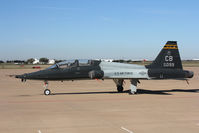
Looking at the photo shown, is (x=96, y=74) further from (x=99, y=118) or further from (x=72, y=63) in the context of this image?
(x=99, y=118)

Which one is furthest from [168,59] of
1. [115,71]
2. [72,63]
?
[72,63]

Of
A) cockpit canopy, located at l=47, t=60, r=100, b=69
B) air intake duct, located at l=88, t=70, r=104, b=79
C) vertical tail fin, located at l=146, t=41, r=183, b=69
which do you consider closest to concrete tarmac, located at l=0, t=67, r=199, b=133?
air intake duct, located at l=88, t=70, r=104, b=79

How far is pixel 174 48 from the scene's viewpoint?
65.3 ft

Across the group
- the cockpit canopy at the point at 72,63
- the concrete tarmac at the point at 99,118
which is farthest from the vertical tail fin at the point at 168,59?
the concrete tarmac at the point at 99,118

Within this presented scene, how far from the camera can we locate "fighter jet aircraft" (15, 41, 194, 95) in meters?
17.9

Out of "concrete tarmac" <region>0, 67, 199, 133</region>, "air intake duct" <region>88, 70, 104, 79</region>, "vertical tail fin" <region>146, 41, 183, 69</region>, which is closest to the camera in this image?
"concrete tarmac" <region>0, 67, 199, 133</region>

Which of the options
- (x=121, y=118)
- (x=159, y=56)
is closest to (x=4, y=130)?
(x=121, y=118)

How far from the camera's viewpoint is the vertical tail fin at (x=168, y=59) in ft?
64.3

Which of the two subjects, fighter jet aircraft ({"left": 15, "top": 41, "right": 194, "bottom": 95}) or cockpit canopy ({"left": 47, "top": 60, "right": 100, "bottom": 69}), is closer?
fighter jet aircraft ({"left": 15, "top": 41, "right": 194, "bottom": 95})

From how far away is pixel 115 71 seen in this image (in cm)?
1855

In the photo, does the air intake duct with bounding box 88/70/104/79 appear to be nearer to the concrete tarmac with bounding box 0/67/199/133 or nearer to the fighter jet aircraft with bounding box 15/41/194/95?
the fighter jet aircraft with bounding box 15/41/194/95

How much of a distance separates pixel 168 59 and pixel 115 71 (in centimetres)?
415

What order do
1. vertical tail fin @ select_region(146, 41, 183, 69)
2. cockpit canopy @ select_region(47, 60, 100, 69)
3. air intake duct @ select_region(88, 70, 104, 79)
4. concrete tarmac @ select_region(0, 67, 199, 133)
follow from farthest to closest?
vertical tail fin @ select_region(146, 41, 183, 69)
cockpit canopy @ select_region(47, 60, 100, 69)
air intake duct @ select_region(88, 70, 104, 79)
concrete tarmac @ select_region(0, 67, 199, 133)

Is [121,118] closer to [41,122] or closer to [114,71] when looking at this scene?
[41,122]
